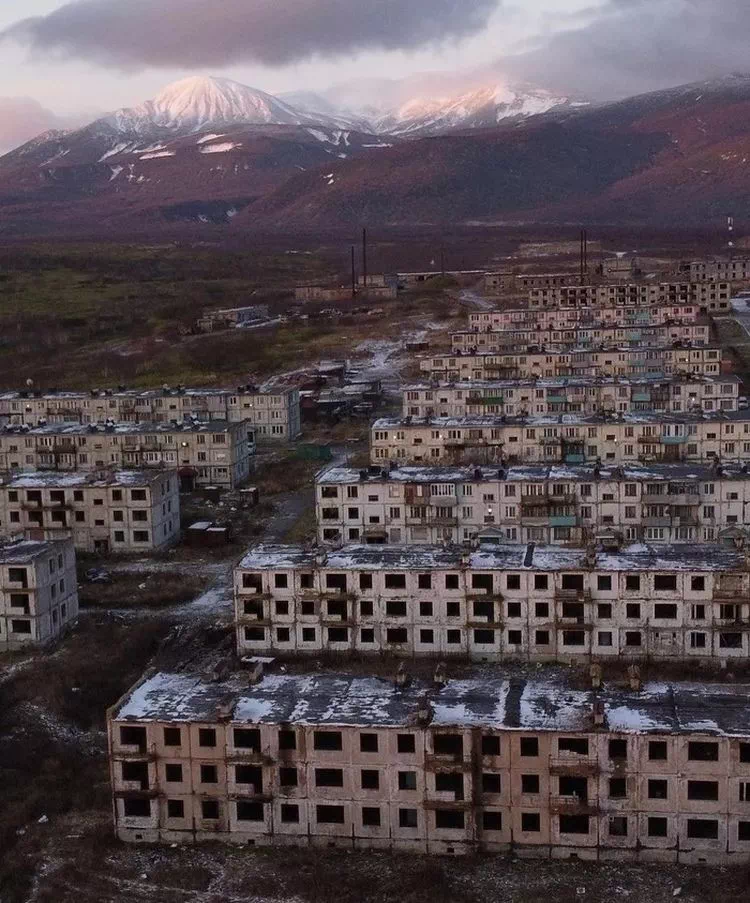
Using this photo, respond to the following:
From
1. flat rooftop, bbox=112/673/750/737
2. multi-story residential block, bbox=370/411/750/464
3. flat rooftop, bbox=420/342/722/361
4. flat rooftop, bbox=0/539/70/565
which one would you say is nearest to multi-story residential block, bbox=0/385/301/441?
flat rooftop, bbox=420/342/722/361

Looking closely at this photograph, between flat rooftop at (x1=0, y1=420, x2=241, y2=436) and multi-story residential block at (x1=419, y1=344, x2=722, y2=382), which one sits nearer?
flat rooftop at (x1=0, y1=420, x2=241, y2=436)

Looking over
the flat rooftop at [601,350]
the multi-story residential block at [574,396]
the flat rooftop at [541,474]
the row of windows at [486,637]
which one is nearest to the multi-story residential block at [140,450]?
the multi-story residential block at [574,396]

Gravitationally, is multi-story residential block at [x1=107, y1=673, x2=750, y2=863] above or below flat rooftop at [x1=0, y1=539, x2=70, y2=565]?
below

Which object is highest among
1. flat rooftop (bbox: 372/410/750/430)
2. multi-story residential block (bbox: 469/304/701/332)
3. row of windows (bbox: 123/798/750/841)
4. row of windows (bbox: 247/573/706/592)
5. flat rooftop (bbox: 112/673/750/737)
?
multi-story residential block (bbox: 469/304/701/332)

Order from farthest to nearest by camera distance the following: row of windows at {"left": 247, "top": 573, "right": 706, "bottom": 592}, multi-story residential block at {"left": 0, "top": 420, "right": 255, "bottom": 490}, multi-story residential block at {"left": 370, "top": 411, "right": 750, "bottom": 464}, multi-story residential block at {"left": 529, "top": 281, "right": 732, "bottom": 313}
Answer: multi-story residential block at {"left": 529, "top": 281, "right": 732, "bottom": 313} < multi-story residential block at {"left": 0, "top": 420, "right": 255, "bottom": 490} < multi-story residential block at {"left": 370, "top": 411, "right": 750, "bottom": 464} < row of windows at {"left": 247, "top": 573, "right": 706, "bottom": 592}

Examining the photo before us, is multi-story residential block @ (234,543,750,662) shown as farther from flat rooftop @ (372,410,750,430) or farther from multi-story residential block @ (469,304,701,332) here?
multi-story residential block @ (469,304,701,332)

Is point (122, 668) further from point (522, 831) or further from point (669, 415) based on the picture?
point (669, 415)

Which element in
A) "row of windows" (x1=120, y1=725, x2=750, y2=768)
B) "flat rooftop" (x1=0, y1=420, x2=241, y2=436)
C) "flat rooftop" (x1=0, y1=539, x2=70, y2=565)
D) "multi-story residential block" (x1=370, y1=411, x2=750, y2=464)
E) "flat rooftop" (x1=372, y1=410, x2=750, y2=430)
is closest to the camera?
"row of windows" (x1=120, y1=725, x2=750, y2=768)

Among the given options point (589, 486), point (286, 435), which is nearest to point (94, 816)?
point (589, 486)

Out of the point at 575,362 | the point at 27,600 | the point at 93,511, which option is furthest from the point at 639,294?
the point at 27,600
